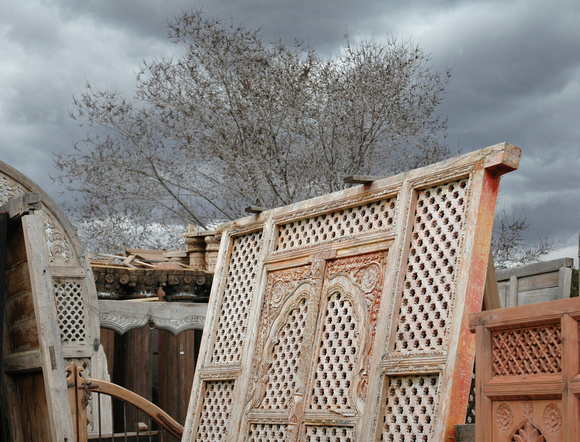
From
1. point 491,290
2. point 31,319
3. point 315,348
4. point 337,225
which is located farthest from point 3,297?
point 491,290

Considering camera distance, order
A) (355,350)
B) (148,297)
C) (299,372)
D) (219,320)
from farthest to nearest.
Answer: (148,297), (219,320), (299,372), (355,350)

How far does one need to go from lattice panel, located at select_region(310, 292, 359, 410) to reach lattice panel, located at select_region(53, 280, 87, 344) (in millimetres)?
4949

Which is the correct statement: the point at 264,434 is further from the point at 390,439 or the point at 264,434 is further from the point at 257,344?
the point at 390,439

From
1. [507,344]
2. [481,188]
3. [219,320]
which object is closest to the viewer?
[507,344]

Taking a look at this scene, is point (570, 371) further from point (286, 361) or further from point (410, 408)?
point (286, 361)

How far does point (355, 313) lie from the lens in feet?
16.7

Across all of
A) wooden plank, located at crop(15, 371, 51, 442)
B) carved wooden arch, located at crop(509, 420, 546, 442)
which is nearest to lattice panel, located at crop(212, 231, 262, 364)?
wooden plank, located at crop(15, 371, 51, 442)

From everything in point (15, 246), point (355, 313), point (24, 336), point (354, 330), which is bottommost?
point (24, 336)

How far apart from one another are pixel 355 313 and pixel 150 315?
5.40 metres

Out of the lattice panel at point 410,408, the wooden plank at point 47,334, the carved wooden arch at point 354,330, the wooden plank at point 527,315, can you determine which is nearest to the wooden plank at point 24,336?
the wooden plank at point 47,334

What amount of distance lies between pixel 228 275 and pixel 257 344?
0.93 meters

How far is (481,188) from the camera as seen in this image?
4.44 metres

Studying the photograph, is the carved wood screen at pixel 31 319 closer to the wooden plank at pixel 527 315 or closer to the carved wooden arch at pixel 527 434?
the wooden plank at pixel 527 315

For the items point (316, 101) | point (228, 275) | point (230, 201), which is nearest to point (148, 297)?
point (228, 275)
